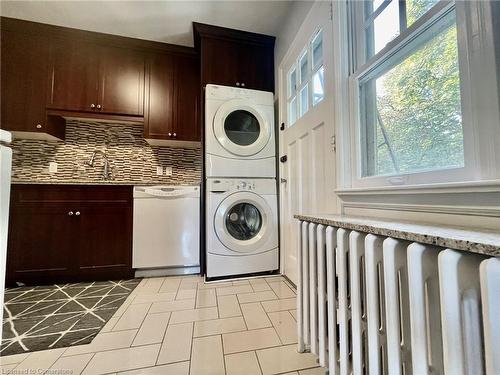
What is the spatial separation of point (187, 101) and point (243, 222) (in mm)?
1487

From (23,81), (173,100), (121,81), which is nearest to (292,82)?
(173,100)

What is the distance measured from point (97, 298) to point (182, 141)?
5.31 ft

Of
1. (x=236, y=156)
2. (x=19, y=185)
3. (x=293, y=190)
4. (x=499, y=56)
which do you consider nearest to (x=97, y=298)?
(x=19, y=185)

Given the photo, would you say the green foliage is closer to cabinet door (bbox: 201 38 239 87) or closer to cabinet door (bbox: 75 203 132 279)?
cabinet door (bbox: 201 38 239 87)

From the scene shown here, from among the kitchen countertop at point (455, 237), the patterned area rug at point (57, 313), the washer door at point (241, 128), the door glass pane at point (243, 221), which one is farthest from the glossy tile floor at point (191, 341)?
the washer door at point (241, 128)

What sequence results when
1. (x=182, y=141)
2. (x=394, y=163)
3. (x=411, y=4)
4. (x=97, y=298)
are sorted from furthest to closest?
(x=182, y=141) < (x=97, y=298) < (x=394, y=163) < (x=411, y=4)

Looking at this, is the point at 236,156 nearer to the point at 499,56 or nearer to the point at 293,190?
the point at 293,190

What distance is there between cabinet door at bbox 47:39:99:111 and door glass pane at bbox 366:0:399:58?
8.15 ft

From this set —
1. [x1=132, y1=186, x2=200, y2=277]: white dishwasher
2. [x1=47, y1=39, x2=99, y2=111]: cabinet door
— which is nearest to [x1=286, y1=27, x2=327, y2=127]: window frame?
[x1=132, y1=186, x2=200, y2=277]: white dishwasher

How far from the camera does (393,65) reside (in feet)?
3.25

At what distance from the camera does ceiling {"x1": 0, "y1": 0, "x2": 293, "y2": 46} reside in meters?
1.93

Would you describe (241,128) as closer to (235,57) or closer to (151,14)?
(235,57)

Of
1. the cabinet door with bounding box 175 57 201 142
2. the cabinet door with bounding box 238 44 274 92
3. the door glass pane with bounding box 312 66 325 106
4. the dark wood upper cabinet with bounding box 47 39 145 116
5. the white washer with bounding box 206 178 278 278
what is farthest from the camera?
the cabinet door with bounding box 175 57 201 142

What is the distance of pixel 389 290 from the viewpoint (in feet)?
1.88
